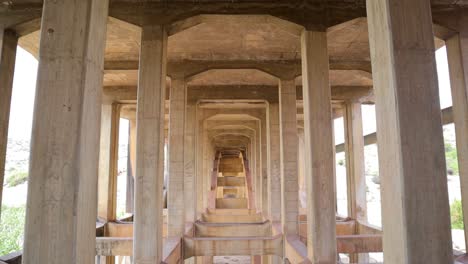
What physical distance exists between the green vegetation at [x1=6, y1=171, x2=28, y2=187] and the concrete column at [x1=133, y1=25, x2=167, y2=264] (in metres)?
37.2

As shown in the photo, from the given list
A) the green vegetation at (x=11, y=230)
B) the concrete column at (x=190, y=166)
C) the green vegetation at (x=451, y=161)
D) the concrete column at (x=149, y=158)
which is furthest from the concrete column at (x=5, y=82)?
the green vegetation at (x=451, y=161)

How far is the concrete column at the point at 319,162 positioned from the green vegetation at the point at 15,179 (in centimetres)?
3984

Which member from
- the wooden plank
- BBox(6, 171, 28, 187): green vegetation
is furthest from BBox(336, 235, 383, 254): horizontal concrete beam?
BBox(6, 171, 28, 187): green vegetation

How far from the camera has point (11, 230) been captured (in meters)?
27.3

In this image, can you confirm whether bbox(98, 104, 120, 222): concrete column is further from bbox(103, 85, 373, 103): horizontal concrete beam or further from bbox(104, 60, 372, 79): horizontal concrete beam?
bbox(104, 60, 372, 79): horizontal concrete beam

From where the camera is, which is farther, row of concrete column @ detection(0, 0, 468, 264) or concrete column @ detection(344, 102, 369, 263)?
concrete column @ detection(344, 102, 369, 263)

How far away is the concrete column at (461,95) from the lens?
9.80 meters

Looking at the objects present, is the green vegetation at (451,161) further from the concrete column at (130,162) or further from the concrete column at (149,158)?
the concrete column at (149,158)

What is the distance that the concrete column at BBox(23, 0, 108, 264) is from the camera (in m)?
3.91

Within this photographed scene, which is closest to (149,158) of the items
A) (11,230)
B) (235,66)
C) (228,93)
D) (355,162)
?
(235,66)

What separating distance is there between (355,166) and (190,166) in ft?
26.9

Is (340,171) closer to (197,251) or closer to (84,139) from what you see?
(197,251)

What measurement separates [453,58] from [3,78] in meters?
12.4

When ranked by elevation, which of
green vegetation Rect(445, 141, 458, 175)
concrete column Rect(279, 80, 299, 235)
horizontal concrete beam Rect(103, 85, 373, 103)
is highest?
horizontal concrete beam Rect(103, 85, 373, 103)
